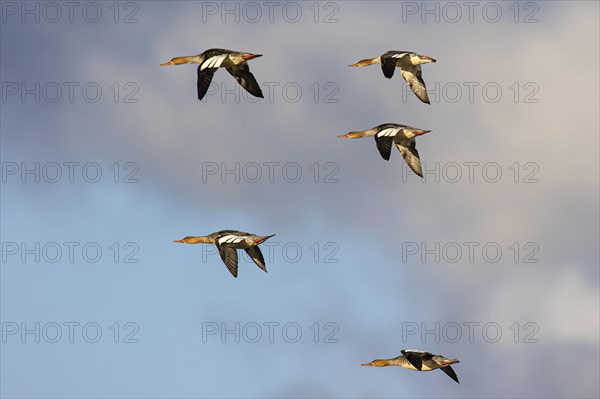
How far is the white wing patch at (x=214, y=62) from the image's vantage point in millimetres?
99688

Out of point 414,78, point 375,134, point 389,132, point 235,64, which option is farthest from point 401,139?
point 235,64

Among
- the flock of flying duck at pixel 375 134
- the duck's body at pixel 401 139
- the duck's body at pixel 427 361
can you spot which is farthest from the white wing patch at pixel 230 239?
the duck's body at pixel 427 361

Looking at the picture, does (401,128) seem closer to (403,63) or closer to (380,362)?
(403,63)

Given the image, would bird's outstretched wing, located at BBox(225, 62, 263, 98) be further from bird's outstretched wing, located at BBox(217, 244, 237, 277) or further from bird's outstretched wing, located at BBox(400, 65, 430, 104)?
bird's outstretched wing, located at BBox(400, 65, 430, 104)

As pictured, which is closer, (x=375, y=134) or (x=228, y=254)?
(x=228, y=254)

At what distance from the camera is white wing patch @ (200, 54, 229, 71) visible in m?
99.7

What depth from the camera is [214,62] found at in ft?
331

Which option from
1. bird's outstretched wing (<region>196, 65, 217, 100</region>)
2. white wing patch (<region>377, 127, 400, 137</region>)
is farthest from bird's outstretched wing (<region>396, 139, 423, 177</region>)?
bird's outstretched wing (<region>196, 65, 217, 100</region>)

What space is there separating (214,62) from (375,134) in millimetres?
14923

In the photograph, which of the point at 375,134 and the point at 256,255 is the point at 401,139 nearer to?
the point at 375,134

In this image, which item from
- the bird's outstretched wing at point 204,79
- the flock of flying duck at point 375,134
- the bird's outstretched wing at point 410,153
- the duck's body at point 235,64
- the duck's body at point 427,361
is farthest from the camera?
→ the bird's outstretched wing at point 410,153

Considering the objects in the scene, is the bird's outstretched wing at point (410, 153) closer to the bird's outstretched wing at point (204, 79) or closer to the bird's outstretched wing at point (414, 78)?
the bird's outstretched wing at point (414, 78)

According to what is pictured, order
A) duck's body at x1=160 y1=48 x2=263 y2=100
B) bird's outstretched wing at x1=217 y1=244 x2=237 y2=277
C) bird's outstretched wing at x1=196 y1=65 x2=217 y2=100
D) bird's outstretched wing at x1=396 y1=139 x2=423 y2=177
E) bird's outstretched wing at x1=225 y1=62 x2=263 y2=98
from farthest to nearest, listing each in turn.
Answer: bird's outstretched wing at x1=396 y1=139 x2=423 y2=177 < bird's outstretched wing at x1=217 y1=244 x2=237 y2=277 < bird's outstretched wing at x1=225 y1=62 x2=263 y2=98 < duck's body at x1=160 y1=48 x2=263 y2=100 < bird's outstretched wing at x1=196 y1=65 x2=217 y2=100

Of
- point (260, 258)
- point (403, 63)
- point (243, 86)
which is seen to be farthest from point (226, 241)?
point (403, 63)
